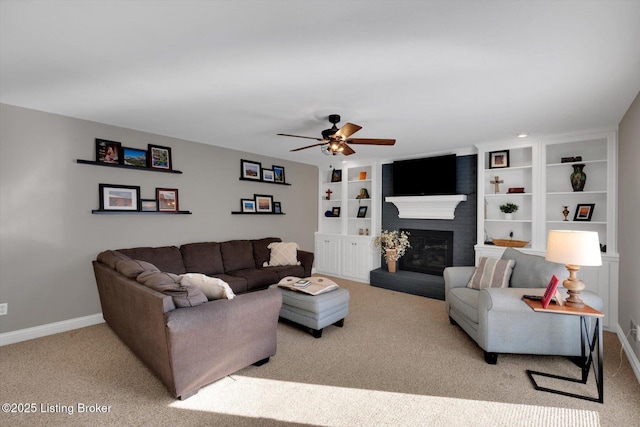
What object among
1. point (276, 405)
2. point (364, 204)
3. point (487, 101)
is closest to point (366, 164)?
point (364, 204)

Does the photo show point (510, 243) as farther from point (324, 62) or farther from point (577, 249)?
point (324, 62)

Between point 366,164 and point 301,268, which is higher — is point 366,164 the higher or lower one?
the higher one

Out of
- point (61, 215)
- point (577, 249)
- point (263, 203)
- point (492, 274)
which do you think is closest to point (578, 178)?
point (492, 274)

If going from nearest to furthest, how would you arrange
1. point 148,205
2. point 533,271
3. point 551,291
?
point 551,291 < point 533,271 < point 148,205

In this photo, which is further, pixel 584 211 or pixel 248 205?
pixel 248 205

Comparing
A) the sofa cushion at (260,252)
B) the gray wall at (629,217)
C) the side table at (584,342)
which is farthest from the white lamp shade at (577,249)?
the sofa cushion at (260,252)

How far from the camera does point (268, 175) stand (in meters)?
5.52

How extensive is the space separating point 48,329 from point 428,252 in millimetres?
5338

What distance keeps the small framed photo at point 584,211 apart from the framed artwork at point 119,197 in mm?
5798

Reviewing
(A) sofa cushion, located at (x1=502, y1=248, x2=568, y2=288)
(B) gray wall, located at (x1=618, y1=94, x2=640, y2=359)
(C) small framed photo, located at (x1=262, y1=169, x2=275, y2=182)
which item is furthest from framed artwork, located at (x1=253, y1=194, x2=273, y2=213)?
(B) gray wall, located at (x1=618, y1=94, x2=640, y2=359)

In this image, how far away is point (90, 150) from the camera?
3521mm

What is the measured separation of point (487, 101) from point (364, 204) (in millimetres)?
3531

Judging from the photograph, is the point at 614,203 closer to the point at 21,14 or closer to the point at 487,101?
the point at 487,101

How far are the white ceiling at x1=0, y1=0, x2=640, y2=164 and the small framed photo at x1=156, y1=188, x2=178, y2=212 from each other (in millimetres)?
993
